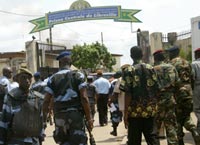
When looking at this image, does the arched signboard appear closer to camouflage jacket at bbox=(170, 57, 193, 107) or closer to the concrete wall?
the concrete wall

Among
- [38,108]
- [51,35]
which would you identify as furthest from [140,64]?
[51,35]

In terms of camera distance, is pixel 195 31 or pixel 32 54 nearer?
pixel 195 31

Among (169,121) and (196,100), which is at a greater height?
(196,100)

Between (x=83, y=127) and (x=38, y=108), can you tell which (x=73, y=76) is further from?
(x=38, y=108)

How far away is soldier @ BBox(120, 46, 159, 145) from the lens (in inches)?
257

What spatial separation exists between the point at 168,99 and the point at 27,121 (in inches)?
130

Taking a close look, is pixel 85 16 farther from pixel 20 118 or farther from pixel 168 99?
pixel 20 118

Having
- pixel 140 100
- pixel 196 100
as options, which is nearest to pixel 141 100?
pixel 140 100

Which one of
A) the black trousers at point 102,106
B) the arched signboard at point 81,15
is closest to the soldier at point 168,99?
the black trousers at point 102,106

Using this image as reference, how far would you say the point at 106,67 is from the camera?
6125cm

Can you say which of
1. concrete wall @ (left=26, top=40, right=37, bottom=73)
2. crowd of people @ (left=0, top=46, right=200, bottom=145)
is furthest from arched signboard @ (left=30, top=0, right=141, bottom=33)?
crowd of people @ (left=0, top=46, right=200, bottom=145)

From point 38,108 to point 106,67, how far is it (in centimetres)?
Result: 5634

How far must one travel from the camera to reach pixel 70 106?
6.24 metres

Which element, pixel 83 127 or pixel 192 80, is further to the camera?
pixel 192 80
